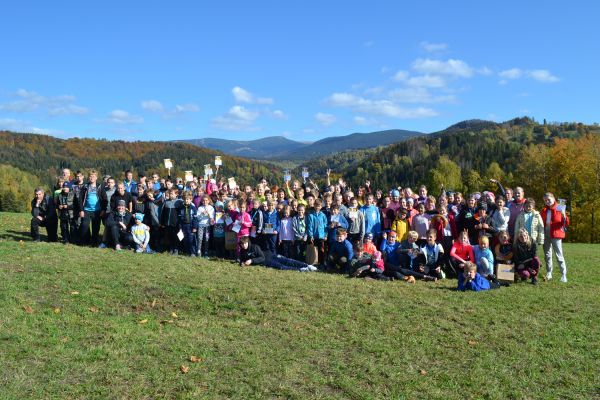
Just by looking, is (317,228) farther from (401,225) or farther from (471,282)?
(471,282)

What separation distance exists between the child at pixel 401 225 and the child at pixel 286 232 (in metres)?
2.75

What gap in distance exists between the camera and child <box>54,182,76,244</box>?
45.4 feet

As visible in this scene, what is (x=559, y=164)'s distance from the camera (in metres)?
44.8

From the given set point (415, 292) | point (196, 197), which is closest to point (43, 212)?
point (196, 197)

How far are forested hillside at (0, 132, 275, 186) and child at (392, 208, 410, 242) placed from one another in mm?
124953

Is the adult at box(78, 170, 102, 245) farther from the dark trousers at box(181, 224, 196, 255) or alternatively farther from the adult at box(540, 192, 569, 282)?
the adult at box(540, 192, 569, 282)

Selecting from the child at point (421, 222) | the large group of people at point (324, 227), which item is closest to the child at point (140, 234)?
the large group of people at point (324, 227)

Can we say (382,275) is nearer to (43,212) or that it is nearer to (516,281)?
(516,281)

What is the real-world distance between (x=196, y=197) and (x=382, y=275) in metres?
5.96

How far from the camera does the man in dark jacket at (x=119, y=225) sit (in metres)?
13.4

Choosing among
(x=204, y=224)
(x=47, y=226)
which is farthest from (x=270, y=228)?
(x=47, y=226)

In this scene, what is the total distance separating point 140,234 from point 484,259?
894 centimetres

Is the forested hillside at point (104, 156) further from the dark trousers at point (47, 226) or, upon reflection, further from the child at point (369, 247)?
the child at point (369, 247)

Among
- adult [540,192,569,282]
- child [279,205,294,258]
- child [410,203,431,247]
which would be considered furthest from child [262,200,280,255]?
adult [540,192,569,282]
